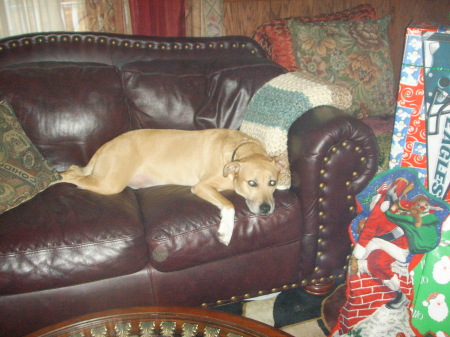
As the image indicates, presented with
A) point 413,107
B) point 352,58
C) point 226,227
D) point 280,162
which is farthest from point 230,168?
point 352,58

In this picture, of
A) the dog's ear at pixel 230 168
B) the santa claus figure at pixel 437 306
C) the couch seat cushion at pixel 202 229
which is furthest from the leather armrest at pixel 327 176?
the santa claus figure at pixel 437 306

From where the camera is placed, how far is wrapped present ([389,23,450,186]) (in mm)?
1917

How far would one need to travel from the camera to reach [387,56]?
328 cm

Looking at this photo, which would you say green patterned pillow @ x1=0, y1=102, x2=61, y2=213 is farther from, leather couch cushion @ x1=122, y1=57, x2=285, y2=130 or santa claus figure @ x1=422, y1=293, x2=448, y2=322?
santa claus figure @ x1=422, y1=293, x2=448, y2=322

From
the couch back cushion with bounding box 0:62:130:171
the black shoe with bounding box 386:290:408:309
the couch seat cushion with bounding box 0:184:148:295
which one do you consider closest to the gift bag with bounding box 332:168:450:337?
the black shoe with bounding box 386:290:408:309

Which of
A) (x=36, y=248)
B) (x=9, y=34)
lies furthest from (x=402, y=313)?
(x=9, y=34)

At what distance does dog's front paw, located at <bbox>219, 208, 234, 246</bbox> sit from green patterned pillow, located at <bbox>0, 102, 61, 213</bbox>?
1.22 meters

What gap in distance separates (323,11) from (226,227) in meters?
2.97

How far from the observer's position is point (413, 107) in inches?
78.3

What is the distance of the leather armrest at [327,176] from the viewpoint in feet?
6.78

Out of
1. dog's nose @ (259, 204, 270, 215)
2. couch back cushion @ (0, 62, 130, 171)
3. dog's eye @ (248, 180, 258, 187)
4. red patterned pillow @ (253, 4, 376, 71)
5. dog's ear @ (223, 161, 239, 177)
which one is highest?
red patterned pillow @ (253, 4, 376, 71)

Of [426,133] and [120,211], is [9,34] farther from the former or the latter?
[426,133]

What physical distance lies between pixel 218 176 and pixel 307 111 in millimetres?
736

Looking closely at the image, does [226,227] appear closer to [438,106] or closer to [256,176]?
[256,176]
